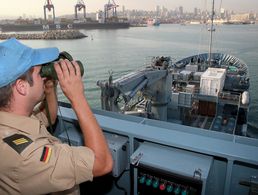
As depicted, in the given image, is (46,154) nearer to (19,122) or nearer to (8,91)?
(19,122)

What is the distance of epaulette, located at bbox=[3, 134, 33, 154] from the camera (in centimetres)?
119

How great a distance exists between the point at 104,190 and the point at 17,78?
1695 mm

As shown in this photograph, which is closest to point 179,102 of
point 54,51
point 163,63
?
point 163,63

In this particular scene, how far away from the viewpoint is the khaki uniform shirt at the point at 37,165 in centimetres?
117

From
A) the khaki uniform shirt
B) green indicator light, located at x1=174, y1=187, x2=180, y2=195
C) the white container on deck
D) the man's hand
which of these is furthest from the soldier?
the white container on deck

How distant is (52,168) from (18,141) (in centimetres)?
23

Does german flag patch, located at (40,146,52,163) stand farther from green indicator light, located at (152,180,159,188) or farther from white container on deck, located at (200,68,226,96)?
white container on deck, located at (200,68,226,96)

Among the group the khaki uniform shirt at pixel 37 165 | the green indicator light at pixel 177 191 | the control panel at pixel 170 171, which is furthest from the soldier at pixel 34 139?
the green indicator light at pixel 177 191

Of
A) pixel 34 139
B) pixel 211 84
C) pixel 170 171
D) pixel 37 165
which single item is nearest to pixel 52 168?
pixel 37 165

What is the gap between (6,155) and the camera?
119cm

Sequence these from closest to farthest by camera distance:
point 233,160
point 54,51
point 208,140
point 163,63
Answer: point 54,51, point 233,160, point 208,140, point 163,63

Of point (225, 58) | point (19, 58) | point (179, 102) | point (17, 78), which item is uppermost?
point (19, 58)

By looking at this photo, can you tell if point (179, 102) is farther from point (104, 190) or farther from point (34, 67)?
point (34, 67)

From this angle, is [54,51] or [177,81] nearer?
[54,51]
